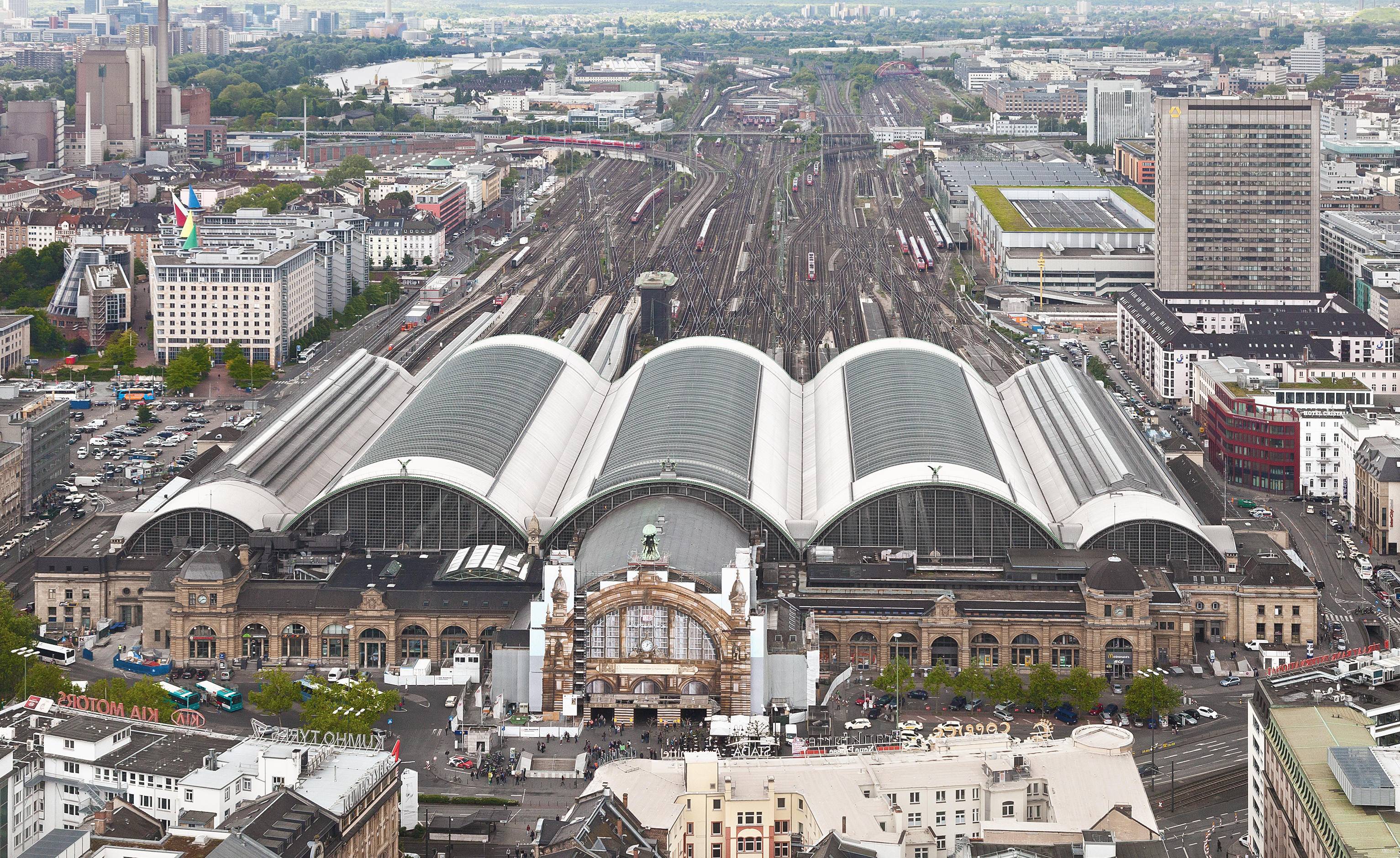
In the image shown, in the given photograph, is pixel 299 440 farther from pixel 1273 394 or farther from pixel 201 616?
pixel 1273 394

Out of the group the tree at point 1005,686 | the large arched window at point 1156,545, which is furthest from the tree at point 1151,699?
the large arched window at point 1156,545

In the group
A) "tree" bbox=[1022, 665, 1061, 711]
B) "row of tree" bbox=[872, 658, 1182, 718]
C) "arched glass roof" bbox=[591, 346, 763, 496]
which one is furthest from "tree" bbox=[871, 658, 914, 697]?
"arched glass roof" bbox=[591, 346, 763, 496]

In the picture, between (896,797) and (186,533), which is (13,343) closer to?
(186,533)

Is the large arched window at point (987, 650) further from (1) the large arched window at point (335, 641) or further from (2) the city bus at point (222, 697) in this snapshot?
(2) the city bus at point (222, 697)

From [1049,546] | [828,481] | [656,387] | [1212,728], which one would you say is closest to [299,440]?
[656,387]

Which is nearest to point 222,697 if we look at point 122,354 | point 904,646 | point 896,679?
point 896,679

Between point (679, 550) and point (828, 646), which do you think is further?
point (828, 646)

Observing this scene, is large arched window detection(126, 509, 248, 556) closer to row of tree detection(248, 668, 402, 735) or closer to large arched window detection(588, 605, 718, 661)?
row of tree detection(248, 668, 402, 735)
